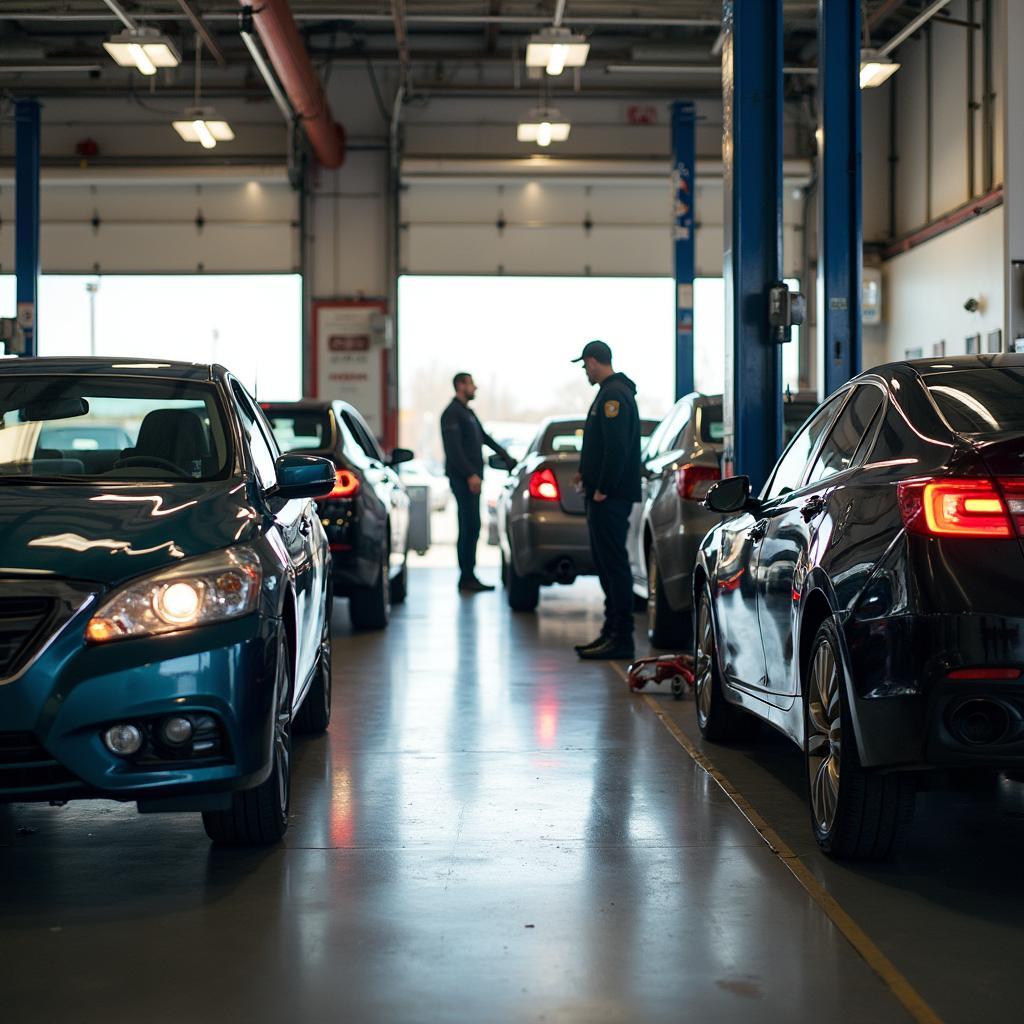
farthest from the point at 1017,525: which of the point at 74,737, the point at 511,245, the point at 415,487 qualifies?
the point at 511,245

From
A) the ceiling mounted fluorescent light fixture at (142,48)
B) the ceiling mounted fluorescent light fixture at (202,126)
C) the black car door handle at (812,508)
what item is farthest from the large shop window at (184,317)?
the black car door handle at (812,508)

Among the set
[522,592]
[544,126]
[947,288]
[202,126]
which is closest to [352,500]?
[522,592]

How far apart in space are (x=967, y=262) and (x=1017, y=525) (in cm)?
1660

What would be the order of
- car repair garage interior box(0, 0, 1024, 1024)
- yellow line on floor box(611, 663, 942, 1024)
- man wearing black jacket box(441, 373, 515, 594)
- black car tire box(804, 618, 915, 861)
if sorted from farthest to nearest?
man wearing black jacket box(441, 373, 515, 594)
black car tire box(804, 618, 915, 861)
car repair garage interior box(0, 0, 1024, 1024)
yellow line on floor box(611, 663, 942, 1024)

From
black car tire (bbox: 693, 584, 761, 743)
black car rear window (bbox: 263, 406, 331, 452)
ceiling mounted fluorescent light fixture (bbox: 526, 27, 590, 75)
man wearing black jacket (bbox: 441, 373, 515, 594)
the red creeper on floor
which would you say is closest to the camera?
black car tire (bbox: 693, 584, 761, 743)

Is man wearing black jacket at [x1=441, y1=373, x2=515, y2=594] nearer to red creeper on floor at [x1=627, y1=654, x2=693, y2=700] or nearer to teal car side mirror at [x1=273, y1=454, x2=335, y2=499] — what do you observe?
red creeper on floor at [x1=627, y1=654, x2=693, y2=700]

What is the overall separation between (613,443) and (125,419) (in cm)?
424

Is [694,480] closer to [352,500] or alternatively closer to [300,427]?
[352,500]

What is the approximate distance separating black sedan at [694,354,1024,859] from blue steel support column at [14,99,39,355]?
50.5ft

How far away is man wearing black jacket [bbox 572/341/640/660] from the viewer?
374 inches

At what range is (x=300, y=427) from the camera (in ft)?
36.1

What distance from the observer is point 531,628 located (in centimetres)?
1197

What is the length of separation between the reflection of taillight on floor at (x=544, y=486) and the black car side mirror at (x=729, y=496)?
6.06 metres

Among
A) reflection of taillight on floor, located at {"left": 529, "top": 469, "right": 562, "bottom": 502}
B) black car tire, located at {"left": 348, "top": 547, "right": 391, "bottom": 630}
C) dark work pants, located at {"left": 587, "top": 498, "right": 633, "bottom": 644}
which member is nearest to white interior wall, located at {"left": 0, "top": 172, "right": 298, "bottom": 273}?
reflection of taillight on floor, located at {"left": 529, "top": 469, "right": 562, "bottom": 502}
